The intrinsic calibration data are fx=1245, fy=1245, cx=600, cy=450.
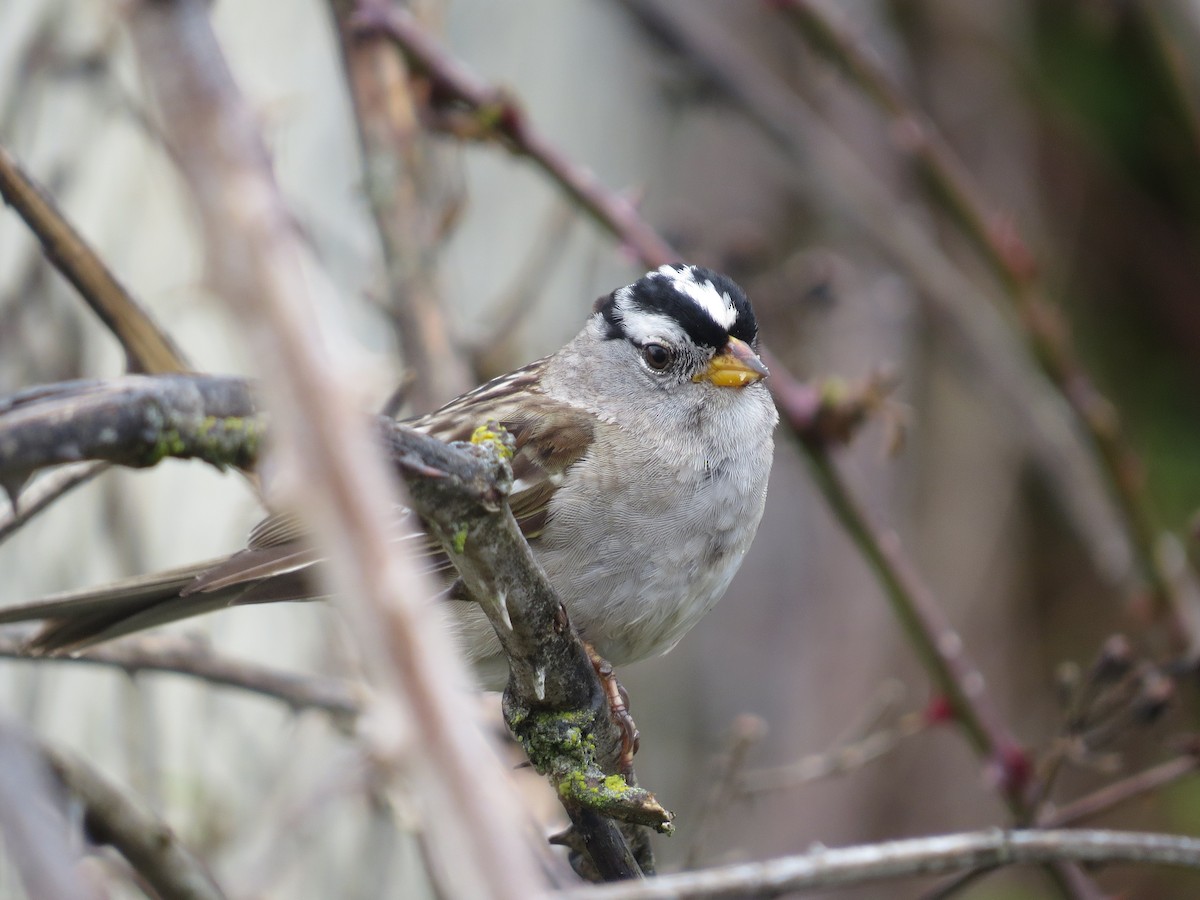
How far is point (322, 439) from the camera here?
587mm

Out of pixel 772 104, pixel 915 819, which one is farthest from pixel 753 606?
pixel 772 104

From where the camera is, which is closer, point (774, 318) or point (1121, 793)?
point (1121, 793)

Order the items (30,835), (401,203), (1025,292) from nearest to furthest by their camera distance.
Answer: (30,835) → (1025,292) → (401,203)

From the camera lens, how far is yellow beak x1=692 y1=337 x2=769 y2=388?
257 cm

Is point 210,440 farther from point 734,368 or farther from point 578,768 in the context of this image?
point 734,368

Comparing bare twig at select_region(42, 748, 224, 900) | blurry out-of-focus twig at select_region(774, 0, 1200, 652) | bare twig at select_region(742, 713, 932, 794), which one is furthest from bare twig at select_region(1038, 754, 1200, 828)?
bare twig at select_region(42, 748, 224, 900)

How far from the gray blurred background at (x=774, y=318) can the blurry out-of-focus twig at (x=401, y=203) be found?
71 mm

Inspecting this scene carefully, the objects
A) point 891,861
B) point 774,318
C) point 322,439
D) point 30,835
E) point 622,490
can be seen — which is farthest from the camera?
point 774,318

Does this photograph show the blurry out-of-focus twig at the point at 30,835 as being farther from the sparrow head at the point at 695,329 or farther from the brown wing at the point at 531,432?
the sparrow head at the point at 695,329

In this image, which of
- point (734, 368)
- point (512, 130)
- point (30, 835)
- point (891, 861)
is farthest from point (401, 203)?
point (30, 835)

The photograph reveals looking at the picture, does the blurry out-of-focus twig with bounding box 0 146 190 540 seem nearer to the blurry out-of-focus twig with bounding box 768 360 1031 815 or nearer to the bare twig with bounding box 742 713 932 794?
the blurry out-of-focus twig with bounding box 768 360 1031 815

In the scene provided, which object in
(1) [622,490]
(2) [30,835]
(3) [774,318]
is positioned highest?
(3) [774,318]

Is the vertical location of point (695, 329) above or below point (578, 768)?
above

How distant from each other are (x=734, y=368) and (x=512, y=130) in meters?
0.86
